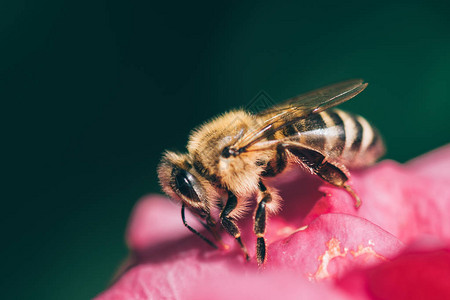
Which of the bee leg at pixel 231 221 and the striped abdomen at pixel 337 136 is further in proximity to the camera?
the striped abdomen at pixel 337 136

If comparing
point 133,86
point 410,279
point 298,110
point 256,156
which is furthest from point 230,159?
point 133,86

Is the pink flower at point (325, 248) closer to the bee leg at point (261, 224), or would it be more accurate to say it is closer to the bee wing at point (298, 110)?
the bee leg at point (261, 224)

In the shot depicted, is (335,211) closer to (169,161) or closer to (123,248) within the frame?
(169,161)

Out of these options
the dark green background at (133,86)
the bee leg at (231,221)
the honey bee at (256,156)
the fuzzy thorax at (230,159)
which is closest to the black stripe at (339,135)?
the honey bee at (256,156)

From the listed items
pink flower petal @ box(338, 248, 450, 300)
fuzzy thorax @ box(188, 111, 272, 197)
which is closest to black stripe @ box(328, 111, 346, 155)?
fuzzy thorax @ box(188, 111, 272, 197)

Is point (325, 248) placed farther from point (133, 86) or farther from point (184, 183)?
point (133, 86)

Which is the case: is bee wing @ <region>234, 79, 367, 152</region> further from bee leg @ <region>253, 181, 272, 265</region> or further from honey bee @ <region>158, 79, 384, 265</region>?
bee leg @ <region>253, 181, 272, 265</region>
